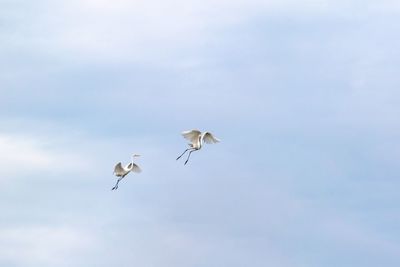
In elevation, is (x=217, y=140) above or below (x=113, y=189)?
above

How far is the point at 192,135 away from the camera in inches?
Result: 5413

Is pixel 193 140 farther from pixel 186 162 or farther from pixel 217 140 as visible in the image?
pixel 186 162

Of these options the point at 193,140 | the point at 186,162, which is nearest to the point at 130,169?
the point at 193,140

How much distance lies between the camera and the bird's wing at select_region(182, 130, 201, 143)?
13695 centimetres

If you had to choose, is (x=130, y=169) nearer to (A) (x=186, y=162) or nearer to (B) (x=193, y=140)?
(B) (x=193, y=140)

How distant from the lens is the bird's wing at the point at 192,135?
136950 mm

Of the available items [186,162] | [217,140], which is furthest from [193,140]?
[186,162]

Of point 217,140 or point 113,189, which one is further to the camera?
point 217,140

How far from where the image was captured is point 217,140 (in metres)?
138

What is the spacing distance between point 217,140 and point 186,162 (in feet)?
50.8

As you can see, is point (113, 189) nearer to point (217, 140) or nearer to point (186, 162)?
point (186, 162)

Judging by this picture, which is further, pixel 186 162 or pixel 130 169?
pixel 130 169

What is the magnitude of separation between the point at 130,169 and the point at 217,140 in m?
11.3

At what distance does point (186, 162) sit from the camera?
405ft
